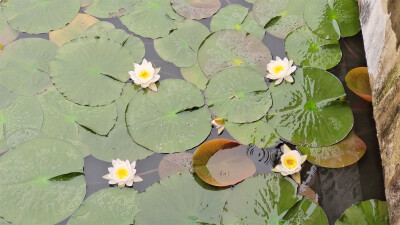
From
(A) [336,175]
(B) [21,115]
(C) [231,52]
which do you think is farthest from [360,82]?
(B) [21,115]

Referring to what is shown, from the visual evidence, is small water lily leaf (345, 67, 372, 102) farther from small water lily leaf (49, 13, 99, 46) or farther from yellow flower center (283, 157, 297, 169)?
small water lily leaf (49, 13, 99, 46)

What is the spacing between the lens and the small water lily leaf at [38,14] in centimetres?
244

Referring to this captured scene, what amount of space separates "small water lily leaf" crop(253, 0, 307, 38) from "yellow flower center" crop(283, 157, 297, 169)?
29.1 inches

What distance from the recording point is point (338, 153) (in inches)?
80.7

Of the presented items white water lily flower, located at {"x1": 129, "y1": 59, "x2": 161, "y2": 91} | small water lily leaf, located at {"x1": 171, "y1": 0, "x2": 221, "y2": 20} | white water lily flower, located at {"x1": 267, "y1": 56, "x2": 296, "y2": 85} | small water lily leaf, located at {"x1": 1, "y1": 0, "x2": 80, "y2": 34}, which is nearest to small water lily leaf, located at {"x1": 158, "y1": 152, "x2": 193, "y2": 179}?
white water lily flower, located at {"x1": 129, "y1": 59, "x2": 161, "y2": 91}

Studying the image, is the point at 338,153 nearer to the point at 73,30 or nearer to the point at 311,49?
the point at 311,49

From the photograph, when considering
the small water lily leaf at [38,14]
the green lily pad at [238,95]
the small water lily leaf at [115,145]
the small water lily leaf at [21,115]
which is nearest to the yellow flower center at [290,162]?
the green lily pad at [238,95]

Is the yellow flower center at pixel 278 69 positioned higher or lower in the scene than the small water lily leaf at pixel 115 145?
higher

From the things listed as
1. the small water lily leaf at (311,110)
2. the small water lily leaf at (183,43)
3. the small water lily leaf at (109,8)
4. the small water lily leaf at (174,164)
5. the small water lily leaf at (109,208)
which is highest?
the small water lily leaf at (109,8)

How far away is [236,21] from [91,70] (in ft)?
2.66

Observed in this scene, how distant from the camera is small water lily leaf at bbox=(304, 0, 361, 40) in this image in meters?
2.42

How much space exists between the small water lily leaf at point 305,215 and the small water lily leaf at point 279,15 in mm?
945

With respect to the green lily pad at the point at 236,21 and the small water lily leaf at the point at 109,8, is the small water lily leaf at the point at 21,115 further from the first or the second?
the green lily pad at the point at 236,21

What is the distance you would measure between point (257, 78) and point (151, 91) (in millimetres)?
516
